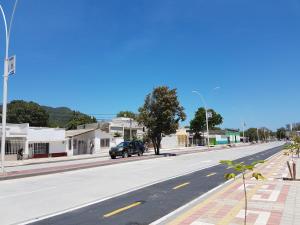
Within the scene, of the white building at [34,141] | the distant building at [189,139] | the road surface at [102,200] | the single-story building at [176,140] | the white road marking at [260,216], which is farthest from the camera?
the distant building at [189,139]

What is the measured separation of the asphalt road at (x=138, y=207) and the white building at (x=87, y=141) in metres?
40.5

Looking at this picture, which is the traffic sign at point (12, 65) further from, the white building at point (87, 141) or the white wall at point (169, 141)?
the white wall at point (169, 141)

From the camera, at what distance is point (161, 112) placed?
43406 millimetres

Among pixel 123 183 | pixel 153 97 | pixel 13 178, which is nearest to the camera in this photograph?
pixel 123 183

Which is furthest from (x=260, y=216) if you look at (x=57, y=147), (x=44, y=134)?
(x=57, y=147)

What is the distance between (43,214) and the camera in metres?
9.84

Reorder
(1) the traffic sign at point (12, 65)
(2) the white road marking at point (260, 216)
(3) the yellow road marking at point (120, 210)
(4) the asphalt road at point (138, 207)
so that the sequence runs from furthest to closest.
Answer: (1) the traffic sign at point (12, 65) → (3) the yellow road marking at point (120, 210) → (4) the asphalt road at point (138, 207) → (2) the white road marking at point (260, 216)

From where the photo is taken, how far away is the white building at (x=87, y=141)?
5450 cm

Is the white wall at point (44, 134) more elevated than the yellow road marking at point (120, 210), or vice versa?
the white wall at point (44, 134)

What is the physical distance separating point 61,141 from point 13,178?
30.9m

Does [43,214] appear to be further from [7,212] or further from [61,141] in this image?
[61,141]

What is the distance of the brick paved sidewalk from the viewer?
851cm

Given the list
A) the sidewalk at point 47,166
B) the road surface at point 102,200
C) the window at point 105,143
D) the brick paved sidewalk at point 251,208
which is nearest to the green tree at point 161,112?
the sidewalk at point 47,166

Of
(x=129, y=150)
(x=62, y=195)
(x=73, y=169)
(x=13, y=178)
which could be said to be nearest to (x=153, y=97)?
(x=129, y=150)
